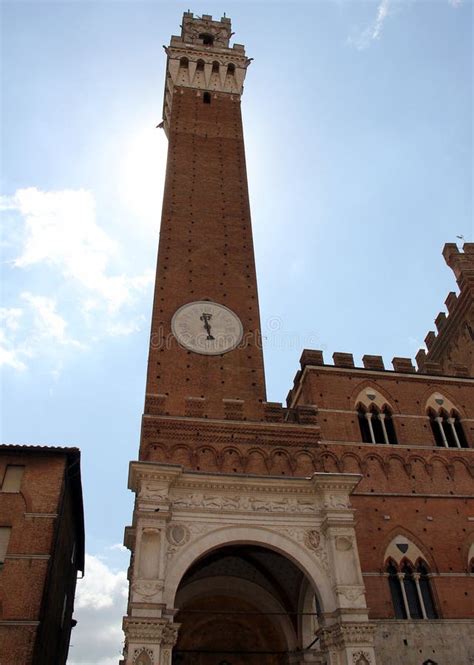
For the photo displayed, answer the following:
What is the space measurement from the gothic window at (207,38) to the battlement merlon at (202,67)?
600 millimetres

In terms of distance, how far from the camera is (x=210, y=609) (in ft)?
57.7

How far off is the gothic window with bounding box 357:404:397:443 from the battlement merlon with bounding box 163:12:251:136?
67.0 feet

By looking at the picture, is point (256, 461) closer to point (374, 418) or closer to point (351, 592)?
point (351, 592)

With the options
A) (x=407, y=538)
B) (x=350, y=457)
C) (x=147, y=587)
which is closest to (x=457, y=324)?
(x=350, y=457)

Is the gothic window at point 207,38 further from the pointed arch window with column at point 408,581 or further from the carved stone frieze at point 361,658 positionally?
the carved stone frieze at point 361,658

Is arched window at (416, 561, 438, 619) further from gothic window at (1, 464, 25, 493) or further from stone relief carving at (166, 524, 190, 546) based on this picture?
gothic window at (1, 464, 25, 493)

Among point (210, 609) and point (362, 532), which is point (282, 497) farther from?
point (210, 609)

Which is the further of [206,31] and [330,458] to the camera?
[206,31]

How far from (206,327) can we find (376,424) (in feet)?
21.8

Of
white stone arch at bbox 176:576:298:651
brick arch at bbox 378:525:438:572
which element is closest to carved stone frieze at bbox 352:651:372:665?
brick arch at bbox 378:525:438:572

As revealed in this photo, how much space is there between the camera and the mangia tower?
13.6m

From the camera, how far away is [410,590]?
51.5 feet

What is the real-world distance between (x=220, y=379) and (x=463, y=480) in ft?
27.6

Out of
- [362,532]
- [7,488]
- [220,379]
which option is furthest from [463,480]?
[7,488]
